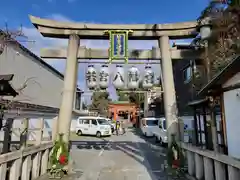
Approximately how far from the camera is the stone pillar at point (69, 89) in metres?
8.64

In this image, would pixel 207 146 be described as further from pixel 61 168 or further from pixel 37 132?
pixel 37 132

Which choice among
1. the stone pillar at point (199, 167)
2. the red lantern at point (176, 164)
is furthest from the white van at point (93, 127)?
the stone pillar at point (199, 167)

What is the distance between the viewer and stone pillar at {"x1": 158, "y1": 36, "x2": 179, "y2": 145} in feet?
28.7

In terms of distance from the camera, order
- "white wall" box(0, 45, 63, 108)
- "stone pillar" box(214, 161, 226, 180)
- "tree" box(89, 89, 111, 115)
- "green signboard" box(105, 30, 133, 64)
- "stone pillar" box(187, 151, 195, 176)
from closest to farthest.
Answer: "stone pillar" box(214, 161, 226, 180), "stone pillar" box(187, 151, 195, 176), "green signboard" box(105, 30, 133, 64), "white wall" box(0, 45, 63, 108), "tree" box(89, 89, 111, 115)

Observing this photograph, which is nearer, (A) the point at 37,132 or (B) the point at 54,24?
(A) the point at 37,132

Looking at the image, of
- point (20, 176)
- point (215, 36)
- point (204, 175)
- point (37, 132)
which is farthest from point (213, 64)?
point (20, 176)

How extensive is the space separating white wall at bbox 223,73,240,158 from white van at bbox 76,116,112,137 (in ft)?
62.4

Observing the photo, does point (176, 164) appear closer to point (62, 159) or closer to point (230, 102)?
point (230, 102)

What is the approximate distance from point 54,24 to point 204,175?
737cm

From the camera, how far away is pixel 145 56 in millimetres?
9586

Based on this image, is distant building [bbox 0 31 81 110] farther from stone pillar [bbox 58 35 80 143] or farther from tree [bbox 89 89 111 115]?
tree [bbox 89 89 111 115]

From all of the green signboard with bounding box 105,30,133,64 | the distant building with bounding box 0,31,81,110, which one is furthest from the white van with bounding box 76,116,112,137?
the green signboard with bounding box 105,30,133,64

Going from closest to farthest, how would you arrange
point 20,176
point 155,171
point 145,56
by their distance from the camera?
point 20,176 → point 155,171 → point 145,56

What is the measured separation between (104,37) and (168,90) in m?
3.30
